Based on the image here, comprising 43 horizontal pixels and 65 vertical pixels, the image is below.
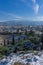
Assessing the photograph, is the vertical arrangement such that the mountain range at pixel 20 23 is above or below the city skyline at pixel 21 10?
below

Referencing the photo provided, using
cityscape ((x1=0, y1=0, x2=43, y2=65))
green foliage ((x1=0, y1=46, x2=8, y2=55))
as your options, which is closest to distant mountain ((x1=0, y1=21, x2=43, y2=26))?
cityscape ((x1=0, y1=0, x2=43, y2=65))

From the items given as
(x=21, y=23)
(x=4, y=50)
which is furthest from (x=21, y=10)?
(x=4, y=50)

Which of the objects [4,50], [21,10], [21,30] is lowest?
[4,50]

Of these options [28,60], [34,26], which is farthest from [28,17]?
[28,60]

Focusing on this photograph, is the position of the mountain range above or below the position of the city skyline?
below

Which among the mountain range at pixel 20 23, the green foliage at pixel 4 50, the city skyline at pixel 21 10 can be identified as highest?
the city skyline at pixel 21 10

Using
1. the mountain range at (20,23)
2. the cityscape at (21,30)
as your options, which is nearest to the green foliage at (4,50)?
the cityscape at (21,30)

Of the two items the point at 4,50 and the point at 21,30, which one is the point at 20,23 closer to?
the point at 21,30

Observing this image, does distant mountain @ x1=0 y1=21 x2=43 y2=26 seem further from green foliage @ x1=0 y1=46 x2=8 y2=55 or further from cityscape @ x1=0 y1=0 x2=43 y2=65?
green foliage @ x1=0 y1=46 x2=8 y2=55

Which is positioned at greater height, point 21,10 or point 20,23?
point 21,10

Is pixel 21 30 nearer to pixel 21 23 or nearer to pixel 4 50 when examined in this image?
pixel 21 23

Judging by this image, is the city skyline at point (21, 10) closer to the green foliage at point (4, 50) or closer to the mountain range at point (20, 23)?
the mountain range at point (20, 23)
